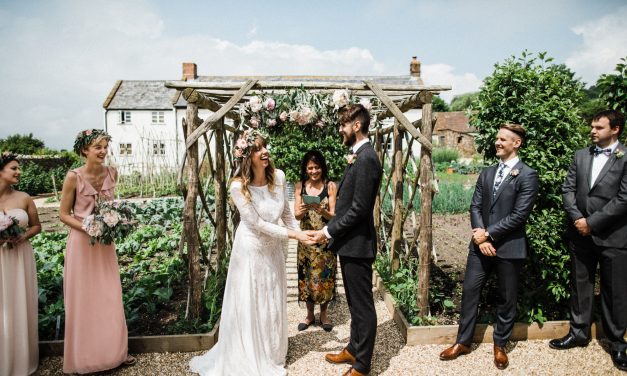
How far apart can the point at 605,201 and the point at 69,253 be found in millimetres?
5111

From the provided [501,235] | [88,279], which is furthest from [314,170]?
[88,279]

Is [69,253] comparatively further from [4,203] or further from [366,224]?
[366,224]

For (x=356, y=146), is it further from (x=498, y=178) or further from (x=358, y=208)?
(x=498, y=178)

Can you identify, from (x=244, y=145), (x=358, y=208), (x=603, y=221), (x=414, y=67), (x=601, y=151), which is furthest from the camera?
(x=414, y=67)

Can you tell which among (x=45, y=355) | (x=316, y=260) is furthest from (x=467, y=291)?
(x=45, y=355)

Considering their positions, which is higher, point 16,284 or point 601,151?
point 601,151

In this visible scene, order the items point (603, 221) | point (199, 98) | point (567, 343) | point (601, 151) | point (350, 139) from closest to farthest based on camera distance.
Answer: point (350, 139), point (603, 221), point (601, 151), point (567, 343), point (199, 98)

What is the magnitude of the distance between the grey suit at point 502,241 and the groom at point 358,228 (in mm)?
1196

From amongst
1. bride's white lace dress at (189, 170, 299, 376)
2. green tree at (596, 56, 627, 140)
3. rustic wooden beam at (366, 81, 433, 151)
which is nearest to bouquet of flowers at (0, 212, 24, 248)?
bride's white lace dress at (189, 170, 299, 376)

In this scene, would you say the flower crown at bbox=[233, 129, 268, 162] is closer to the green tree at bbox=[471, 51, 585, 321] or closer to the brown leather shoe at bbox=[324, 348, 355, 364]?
the brown leather shoe at bbox=[324, 348, 355, 364]

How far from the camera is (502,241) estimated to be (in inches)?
143

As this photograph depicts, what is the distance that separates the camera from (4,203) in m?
3.38

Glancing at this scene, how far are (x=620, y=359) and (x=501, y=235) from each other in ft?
5.48

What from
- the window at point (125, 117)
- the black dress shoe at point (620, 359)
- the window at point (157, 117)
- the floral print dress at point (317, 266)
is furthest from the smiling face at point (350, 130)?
the window at point (125, 117)
